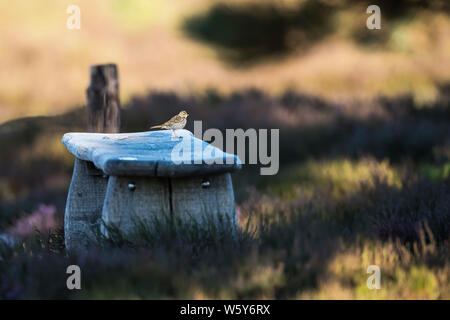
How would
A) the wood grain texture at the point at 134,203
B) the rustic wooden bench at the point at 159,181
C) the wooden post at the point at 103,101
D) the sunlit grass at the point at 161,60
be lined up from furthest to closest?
the sunlit grass at the point at 161,60
the wooden post at the point at 103,101
the wood grain texture at the point at 134,203
the rustic wooden bench at the point at 159,181

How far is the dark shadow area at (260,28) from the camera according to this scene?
24.0 meters

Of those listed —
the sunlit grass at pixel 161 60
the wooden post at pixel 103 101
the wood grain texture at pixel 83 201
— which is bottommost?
the wood grain texture at pixel 83 201

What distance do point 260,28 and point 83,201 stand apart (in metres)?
22.1

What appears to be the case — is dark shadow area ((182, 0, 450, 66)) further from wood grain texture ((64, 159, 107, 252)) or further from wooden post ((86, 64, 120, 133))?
wood grain texture ((64, 159, 107, 252))

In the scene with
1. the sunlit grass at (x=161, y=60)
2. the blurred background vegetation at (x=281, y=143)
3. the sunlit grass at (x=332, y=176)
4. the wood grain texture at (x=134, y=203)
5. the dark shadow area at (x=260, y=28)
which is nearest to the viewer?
the blurred background vegetation at (x=281, y=143)

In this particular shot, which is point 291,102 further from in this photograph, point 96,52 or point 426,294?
point 96,52

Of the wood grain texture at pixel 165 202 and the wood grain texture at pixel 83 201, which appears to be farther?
the wood grain texture at pixel 83 201

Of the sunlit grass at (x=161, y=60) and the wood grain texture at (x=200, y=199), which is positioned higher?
the sunlit grass at (x=161, y=60)

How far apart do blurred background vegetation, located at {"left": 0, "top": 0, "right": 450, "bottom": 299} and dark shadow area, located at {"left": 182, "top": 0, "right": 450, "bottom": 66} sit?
8 cm

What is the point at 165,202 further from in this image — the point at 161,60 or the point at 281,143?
the point at 161,60

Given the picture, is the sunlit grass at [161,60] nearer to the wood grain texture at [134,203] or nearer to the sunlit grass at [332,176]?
the sunlit grass at [332,176]

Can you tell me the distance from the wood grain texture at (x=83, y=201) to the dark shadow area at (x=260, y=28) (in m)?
19.1

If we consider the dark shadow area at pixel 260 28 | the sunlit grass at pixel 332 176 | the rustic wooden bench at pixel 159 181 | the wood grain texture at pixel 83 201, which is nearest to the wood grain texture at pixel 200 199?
the rustic wooden bench at pixel 159 181

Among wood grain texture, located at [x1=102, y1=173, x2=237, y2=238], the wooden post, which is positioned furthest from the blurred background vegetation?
the wooden post
